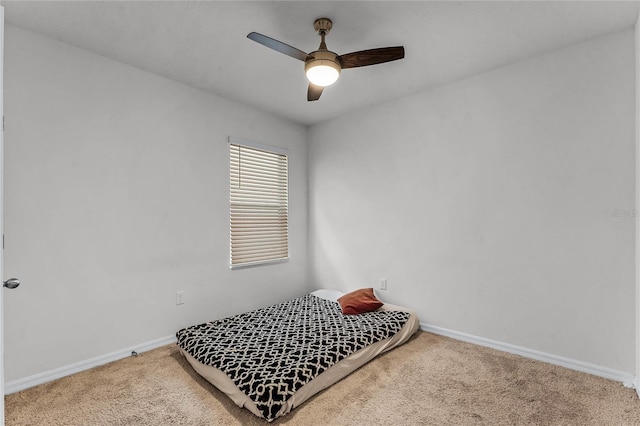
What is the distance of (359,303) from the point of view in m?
3.18

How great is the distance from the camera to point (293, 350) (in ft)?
7.45

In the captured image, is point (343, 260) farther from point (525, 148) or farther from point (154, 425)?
point (154, 425)

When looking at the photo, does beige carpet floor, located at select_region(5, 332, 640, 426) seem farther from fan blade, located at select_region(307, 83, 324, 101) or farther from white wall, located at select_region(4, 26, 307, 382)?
fan blade, located at select_region(307, 83, 324, 101)

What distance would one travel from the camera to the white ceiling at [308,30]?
6.47 ft

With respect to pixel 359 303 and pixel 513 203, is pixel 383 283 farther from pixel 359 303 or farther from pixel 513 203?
pixel 513 203

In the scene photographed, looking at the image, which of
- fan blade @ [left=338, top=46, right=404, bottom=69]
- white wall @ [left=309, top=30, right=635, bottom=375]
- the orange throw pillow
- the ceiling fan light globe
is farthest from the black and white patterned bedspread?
fan blade @ [left=338, top=46, right=404, bottom=69]

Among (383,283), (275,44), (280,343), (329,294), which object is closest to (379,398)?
(280,343)

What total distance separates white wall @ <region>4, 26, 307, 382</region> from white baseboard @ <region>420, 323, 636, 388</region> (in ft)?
6.67

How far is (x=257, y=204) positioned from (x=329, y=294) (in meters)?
1.30

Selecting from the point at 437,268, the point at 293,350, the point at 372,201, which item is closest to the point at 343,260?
the point at 372,201

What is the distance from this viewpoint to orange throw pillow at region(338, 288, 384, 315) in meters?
3.15

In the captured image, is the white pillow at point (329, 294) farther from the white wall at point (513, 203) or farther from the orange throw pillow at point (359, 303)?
the orange throw pillow at point (359, 303)

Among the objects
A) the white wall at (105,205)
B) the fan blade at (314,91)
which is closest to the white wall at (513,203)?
the fan blade at (314,91)

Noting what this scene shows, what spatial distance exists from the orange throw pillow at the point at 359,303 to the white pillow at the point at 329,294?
0.30m
